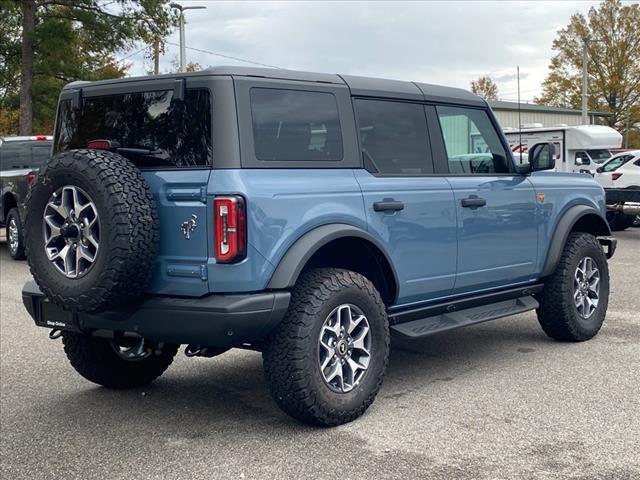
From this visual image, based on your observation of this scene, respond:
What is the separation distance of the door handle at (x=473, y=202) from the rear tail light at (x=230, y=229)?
190cm

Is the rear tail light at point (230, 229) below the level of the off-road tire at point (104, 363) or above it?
above

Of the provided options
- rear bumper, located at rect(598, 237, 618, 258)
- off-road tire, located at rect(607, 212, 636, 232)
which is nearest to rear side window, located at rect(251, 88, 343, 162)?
rear bumper, located at rect(598, 237, 618, 258)

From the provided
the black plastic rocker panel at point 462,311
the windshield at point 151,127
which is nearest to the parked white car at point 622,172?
the black plastic rocker panel at point 462,311

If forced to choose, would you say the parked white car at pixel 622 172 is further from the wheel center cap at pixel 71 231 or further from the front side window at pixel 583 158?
the wheel center cap at pixel 71 231

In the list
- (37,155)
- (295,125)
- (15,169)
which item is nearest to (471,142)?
(295,125)

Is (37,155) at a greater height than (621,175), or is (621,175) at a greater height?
(37,155)

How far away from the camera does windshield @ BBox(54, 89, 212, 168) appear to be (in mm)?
4426

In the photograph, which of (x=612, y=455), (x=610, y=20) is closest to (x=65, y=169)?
(x=612, y=455)

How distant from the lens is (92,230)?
4.26 m

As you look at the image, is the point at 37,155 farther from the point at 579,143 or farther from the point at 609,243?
the point at 579,143

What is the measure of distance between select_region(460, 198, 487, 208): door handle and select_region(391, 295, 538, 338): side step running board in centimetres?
73

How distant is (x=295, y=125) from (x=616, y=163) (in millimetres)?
15031

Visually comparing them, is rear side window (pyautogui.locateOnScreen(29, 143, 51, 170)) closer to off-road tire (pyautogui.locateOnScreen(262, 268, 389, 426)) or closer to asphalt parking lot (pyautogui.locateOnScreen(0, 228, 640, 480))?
asphalt parking lot (pyautogui.locateOnScreen(0, 228, 640, 480))

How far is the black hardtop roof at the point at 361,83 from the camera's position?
178 inches
